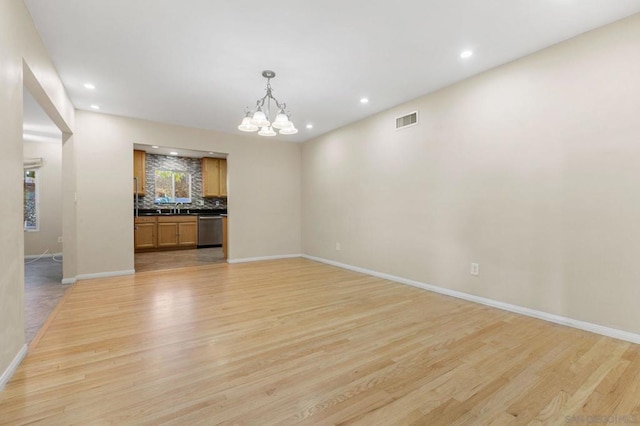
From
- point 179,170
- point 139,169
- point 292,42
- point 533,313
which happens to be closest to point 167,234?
point 139,169

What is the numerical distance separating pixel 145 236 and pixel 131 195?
103 inches

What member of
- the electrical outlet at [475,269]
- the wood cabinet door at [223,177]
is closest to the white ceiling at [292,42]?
the electrical outlet at [475,269]

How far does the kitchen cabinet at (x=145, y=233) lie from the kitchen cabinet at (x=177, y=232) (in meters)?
0.13

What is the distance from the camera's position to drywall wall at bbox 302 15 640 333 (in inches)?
91.2

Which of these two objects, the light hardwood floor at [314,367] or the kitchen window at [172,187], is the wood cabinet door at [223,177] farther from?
→ the light hardwood floor at [314,367]

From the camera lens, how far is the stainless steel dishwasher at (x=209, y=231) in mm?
7613

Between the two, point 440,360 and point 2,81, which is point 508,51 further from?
point 2,81

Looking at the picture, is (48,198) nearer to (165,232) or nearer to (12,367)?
(165,232)

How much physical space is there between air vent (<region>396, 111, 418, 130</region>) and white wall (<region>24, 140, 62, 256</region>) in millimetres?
7333

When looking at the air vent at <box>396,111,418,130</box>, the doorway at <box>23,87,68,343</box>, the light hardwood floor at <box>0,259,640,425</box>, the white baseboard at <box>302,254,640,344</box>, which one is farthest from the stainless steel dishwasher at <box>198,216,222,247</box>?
the air vent at <box>396,111,418,130</box>

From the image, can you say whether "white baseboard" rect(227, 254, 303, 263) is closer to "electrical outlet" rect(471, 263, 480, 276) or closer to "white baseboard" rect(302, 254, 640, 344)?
"white baseboard" rect(302, 254, 640, 344)

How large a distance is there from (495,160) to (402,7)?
6.03ft

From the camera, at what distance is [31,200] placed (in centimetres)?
622

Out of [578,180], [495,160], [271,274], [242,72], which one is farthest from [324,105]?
[578,180]
